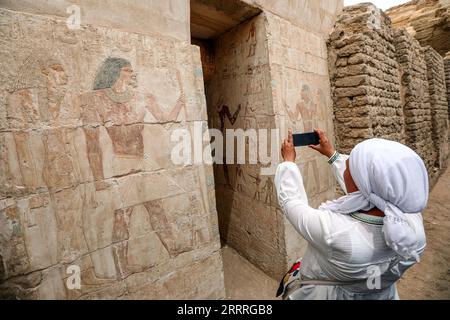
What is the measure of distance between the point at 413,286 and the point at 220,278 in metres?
2.42

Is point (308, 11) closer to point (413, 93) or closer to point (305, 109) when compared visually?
point (305, 109)

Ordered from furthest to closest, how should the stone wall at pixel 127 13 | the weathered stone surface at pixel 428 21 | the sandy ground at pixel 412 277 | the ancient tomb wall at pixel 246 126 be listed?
the weathered stone surface at pixel 428 21 < the ancient tomb wall at pixel 246 126 < the sandy ground at pixel 412 277 < the stone wall at pixel 127 13

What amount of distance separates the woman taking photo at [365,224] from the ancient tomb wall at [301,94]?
1.72 m

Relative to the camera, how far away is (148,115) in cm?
210

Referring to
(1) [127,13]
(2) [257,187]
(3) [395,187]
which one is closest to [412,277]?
(2) [257,187]

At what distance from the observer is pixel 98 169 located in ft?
6.17

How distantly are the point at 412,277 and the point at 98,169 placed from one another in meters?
3.91

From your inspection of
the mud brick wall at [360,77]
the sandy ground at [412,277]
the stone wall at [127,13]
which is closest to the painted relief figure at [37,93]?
the stone wall at [127,13]

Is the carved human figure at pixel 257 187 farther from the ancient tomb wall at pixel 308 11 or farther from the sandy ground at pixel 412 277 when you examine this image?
the ancient tomb wall at pixel 308 11

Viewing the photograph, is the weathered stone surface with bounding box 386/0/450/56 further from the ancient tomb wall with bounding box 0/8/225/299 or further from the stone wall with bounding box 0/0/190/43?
the ancient tomb wall with bounding box 0/8/225/299

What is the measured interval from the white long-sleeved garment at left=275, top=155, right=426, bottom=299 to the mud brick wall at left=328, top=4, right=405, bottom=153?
2.80 m

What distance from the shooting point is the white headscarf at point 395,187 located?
3.38 feet

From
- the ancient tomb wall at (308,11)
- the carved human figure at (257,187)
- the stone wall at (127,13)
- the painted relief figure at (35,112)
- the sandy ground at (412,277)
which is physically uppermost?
the ancient tomb wall at (308,11)

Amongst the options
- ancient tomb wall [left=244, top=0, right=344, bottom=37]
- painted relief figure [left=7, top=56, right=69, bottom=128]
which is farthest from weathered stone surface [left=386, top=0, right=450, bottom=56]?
painted relief figure [left=7, top=56, right=69, bottom=128]
